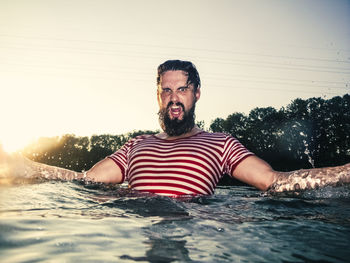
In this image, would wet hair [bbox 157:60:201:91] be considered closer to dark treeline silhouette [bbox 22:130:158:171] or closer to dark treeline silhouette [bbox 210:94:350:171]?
dark treeline silhouette [bbox 210:94:350:171]

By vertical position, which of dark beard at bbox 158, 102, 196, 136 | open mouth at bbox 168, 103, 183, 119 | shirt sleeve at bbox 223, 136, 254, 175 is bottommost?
shirt sleeve at bbox 223, 136, 254, 175

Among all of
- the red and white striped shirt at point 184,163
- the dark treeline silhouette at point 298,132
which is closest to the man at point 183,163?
the red and white striped shirt at point 184,163

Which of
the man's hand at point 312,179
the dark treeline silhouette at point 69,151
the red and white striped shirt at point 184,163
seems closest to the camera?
the man's hand at point 312,179

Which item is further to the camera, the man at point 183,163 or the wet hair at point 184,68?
the wet hair at point 184,68

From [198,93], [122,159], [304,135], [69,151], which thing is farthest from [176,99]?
[69,151]

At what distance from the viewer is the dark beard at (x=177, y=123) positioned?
13.2 feet

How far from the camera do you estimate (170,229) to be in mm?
1780

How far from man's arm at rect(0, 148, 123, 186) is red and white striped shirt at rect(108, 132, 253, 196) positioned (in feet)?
1.52

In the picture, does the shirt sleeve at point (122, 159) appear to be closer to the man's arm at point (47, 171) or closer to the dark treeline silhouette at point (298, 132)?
the man's arm at point (47, 171)

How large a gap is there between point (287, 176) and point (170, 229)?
172cm

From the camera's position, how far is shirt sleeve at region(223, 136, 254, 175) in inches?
134

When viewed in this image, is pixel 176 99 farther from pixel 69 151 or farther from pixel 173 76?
pixel 69 151

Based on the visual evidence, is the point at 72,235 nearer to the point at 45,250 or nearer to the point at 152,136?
the point at 45,250

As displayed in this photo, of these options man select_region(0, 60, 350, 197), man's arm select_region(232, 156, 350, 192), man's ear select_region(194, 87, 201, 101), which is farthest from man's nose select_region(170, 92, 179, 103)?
man's arm select_region(232, 156, 350, 192)
